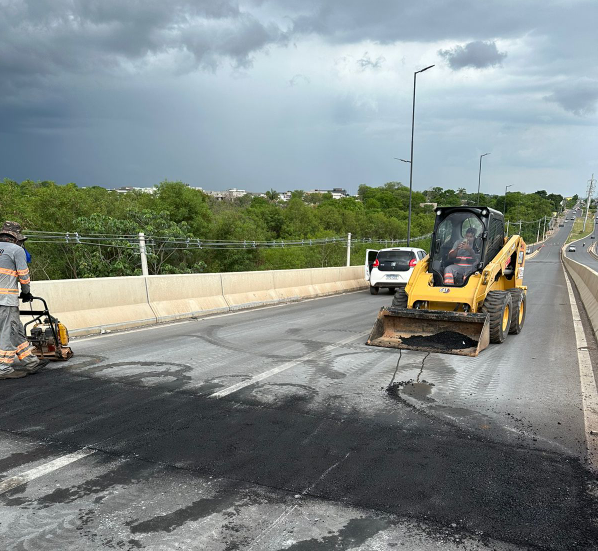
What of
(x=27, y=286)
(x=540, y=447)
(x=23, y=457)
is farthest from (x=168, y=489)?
(x=27, y=286)

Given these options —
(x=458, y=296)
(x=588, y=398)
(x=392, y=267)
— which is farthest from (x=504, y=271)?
(x=392, y=267)

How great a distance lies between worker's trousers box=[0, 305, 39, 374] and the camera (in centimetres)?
621

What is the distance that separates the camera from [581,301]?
55.4ft

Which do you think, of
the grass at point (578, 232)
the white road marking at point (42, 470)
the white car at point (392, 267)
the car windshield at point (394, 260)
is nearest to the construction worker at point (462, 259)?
the white road marking at point (42, 470)

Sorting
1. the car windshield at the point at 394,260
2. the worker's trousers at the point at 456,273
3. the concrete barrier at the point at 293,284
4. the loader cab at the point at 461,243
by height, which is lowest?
the concrete barrier at the point at 293,284

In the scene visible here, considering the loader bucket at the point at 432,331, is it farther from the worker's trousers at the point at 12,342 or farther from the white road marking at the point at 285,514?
the worker's trousers at the point at 12,342

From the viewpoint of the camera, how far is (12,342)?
6320 mm

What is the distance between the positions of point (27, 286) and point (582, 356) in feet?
27.0

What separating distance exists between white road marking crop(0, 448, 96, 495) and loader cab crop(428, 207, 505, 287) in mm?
7122

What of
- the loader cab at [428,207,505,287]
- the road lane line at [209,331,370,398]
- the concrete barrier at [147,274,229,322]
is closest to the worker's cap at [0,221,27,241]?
the road lane line at [209,331,370,398]

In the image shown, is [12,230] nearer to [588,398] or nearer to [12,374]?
[12,374]

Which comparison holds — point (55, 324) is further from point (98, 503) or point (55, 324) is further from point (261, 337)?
point (98, 503)

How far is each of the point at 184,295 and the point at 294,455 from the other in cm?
849

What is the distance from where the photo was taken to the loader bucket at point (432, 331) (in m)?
8.02
